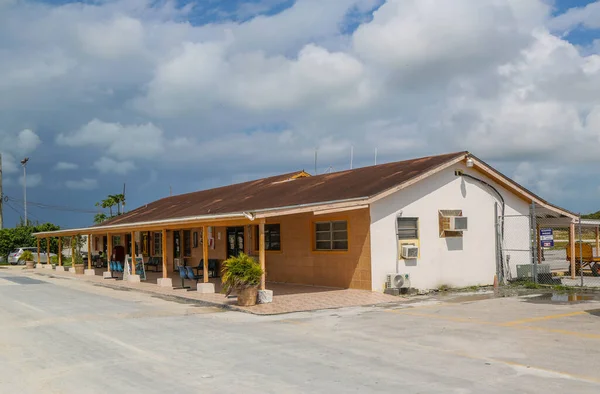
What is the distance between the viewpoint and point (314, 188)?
2105 cm

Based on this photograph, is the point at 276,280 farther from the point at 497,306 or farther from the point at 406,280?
the point at 497,306

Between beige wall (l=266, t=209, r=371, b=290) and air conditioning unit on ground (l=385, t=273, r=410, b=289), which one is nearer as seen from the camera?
air conditioning unit on ground (l=385, t=273, r=410, b=289)

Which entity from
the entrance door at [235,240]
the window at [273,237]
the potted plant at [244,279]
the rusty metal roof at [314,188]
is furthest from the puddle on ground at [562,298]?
the entrance door at [235,240]

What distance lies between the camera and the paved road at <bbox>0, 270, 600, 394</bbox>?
276 inches

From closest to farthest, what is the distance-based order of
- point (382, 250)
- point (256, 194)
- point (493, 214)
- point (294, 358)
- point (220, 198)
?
1. point (294, 358)
2. point (382, 250)
3. point (493, 214)
4. point (256, 194)
5. point (220, 198)

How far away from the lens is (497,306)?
1422 centimetres

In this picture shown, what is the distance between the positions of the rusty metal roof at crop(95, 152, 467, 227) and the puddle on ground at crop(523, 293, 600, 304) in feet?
16.1

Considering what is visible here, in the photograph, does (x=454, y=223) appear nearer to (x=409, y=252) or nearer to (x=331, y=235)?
(x=409, y=252)

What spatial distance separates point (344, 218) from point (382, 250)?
5.23 ft

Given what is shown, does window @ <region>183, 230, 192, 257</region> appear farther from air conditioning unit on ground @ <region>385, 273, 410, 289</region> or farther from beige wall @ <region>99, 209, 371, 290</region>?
air conditioning unit on ground @ <region>385, 273, 410, 289</region>

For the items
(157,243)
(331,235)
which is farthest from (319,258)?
(157,243)

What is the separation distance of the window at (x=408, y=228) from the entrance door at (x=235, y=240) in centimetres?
820

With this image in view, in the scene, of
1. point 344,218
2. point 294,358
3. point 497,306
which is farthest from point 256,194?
point 294,358

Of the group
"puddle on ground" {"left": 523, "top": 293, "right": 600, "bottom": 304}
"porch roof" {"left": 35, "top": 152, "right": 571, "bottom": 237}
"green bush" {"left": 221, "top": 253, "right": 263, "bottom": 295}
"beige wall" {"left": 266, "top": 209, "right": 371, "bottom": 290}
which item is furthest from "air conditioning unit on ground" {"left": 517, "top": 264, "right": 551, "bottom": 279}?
"green bush" {"left": 221, "top": 253, "right": 263, "bottom": 295}
